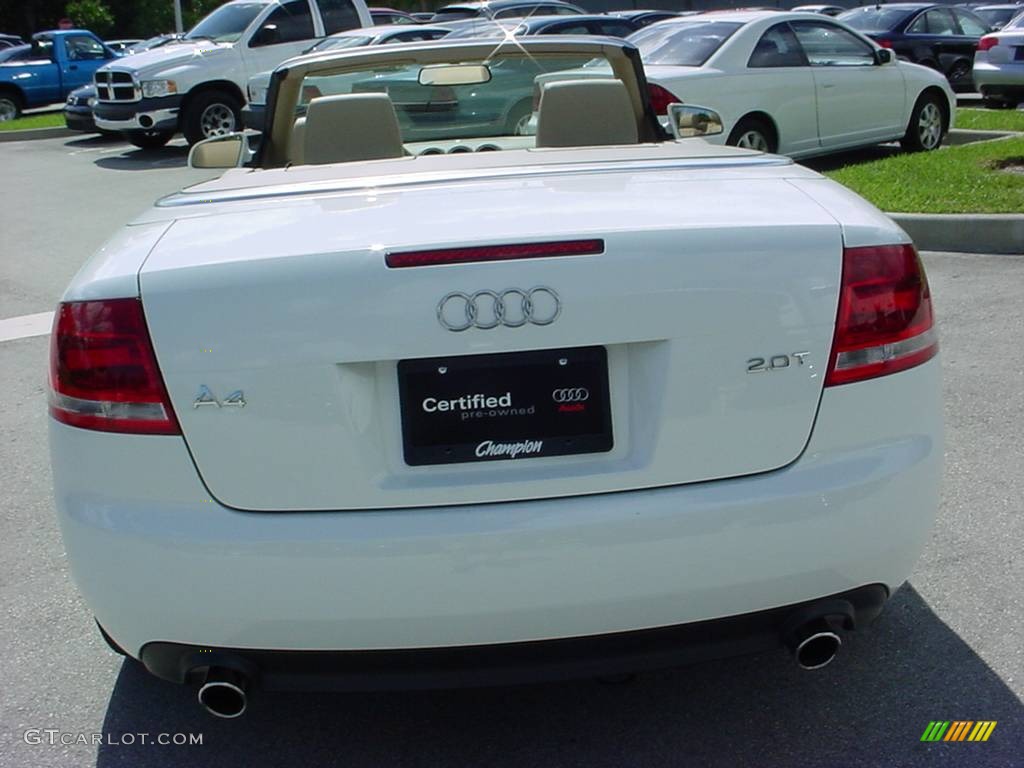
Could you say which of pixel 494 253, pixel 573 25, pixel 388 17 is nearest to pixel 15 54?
pixel 388 17

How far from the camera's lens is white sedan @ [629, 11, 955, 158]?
1093cm

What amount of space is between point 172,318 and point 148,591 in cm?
57

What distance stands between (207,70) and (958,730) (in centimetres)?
1570

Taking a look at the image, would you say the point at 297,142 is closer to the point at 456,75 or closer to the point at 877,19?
the point at 456,75

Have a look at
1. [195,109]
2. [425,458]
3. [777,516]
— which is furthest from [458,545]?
[195,109]

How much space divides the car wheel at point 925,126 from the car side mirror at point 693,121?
8480 millimetres

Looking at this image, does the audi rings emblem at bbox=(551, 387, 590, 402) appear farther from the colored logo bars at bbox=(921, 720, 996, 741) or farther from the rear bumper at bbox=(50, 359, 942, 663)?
the colored logo bars at bbox=(921, 720, 996, 741)

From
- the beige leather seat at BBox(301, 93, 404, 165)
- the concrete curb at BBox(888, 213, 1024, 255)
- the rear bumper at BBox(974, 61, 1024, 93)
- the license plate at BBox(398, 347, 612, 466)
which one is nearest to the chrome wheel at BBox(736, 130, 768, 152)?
the concrete curb at BBox(888, 213, 1024, 255)

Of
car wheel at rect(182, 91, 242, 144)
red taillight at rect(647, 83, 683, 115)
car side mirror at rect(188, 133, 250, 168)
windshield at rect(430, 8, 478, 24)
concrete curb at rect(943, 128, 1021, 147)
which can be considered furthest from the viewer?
windshield at rect(430, 8, 478, 24)

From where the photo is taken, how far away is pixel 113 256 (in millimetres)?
2738

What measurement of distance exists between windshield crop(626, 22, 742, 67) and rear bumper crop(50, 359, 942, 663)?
9127 mm

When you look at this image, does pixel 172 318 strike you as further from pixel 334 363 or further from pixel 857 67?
pixel 857 67

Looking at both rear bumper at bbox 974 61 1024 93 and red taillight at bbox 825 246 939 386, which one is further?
rear bumper at bbox 974 61 1024 93

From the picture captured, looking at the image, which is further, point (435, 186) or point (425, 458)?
point (435, 186)
